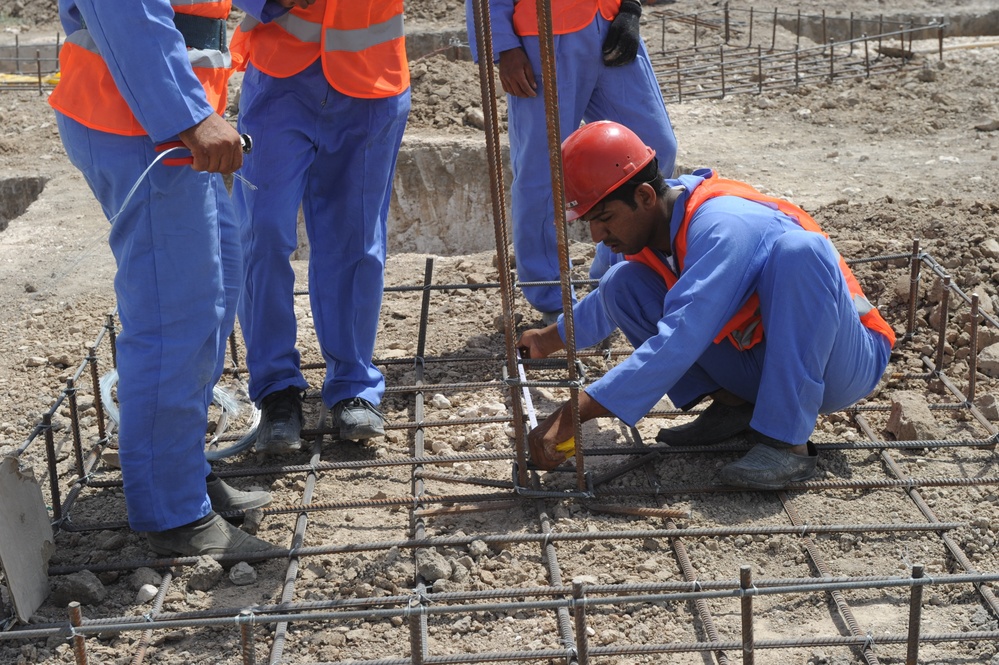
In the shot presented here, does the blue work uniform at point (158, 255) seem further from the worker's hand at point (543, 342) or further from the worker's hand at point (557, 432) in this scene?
the worker's hand at point (543, 342)

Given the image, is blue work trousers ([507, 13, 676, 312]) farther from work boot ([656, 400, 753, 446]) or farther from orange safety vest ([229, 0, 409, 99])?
work boot ([656, 400, 753, 446])

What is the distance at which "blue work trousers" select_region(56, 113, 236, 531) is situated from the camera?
3119 millimetres

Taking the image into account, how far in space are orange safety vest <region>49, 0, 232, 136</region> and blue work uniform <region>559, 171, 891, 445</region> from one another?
4.95 feet

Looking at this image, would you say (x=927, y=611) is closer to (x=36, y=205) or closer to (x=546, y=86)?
(x=546, y=86)

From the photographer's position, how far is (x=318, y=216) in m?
4.20

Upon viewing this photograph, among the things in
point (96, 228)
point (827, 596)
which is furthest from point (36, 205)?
point (827, 596)

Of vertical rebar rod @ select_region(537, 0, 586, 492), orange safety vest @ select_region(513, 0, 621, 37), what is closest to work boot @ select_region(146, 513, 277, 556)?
vertical rebar rod @ select_region(537, 0, 586, 492)

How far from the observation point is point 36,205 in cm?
775

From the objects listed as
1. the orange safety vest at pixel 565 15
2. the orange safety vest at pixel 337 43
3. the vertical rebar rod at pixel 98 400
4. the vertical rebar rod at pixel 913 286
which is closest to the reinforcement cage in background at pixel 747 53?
the orange safety vest at pixel 565 15

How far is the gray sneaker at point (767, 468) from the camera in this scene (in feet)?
11.8

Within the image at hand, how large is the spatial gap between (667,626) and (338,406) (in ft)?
5.24

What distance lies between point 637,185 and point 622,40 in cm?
141

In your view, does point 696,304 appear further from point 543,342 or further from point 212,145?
point 212,145

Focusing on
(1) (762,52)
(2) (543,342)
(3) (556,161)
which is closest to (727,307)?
(3) (556,161)
